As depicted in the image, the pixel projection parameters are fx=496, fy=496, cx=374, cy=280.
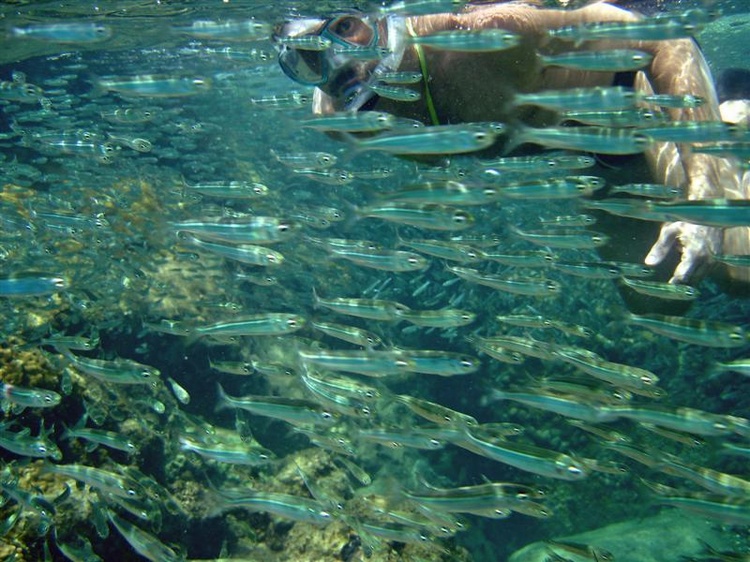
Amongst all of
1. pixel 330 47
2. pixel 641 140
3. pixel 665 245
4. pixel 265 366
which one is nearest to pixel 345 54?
pixel 330 47

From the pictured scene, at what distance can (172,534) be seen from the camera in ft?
23.4

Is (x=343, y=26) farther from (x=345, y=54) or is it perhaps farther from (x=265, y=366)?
(x=265, y=366)

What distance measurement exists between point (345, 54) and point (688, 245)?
2.55m

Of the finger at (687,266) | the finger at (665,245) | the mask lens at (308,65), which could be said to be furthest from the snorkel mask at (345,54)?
the finger at (687,266)

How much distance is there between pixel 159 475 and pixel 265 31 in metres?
6.57

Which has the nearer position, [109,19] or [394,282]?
[394,282]

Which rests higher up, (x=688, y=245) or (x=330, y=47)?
(x=330, y=47)

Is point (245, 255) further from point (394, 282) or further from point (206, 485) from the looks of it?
point (394, 282)

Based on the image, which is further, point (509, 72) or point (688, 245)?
point (509, 72)

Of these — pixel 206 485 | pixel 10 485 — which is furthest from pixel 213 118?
pixel 10 485

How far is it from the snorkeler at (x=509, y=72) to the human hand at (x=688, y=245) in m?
0.39

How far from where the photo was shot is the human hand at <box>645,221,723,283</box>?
9.71 ft

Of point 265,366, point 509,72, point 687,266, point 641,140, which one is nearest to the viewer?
point 687,266

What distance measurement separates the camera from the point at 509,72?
3.70 m
